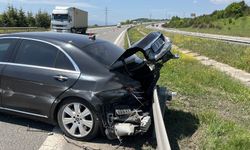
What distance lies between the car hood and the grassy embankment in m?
1.19

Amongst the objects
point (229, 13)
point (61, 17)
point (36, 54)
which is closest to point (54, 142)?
point (36, 54)

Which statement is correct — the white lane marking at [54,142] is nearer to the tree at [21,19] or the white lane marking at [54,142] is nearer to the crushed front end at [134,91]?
the crushed front end at [134,91]

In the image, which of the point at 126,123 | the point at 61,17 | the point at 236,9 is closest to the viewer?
the point at 126,123

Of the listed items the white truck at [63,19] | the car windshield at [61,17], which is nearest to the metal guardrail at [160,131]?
the white truck at [63,19]

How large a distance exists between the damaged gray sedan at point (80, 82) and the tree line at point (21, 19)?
60742 mm

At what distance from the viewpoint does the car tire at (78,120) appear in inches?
238

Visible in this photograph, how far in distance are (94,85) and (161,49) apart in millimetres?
1245

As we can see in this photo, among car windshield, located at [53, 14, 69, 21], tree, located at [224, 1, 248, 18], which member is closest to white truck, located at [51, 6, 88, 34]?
car windshield, located at [53, 14, 69, 21]

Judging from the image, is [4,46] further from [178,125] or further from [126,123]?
[178,125]

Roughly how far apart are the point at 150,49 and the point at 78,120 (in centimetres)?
148

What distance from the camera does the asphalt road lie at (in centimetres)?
591

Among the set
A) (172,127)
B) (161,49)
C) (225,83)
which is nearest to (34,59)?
(161,49)

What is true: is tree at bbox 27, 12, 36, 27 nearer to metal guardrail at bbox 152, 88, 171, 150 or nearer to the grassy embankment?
the grassy embankment

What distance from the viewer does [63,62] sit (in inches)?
253
